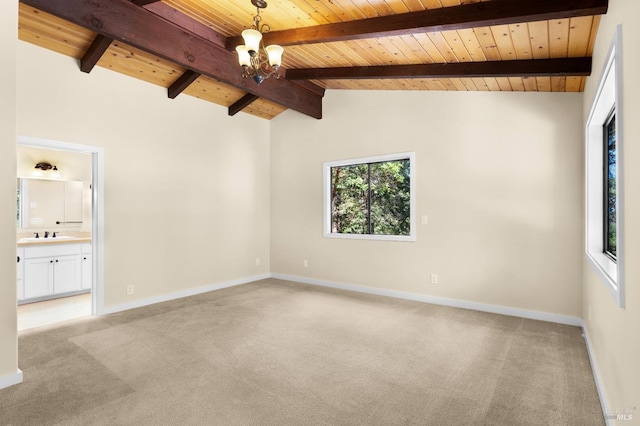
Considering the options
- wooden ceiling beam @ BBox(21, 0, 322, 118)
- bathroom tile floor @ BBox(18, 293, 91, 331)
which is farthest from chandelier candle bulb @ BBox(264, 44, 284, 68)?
bathroom tile floor @ BBox(18, 293, 91, 331)

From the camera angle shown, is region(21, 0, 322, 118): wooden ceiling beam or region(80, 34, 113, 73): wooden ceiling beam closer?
region(21, 0, 322, 118): wooden ceiling beam

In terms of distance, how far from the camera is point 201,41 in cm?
392

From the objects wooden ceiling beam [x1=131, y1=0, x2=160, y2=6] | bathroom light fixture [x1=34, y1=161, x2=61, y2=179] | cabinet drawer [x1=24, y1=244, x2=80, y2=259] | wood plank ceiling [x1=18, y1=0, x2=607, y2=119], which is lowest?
cabinet drawer [x1=24, y1=244, x2=80, y2=259]

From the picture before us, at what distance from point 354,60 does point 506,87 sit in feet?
5.92

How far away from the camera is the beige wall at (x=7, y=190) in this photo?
97.7 inches

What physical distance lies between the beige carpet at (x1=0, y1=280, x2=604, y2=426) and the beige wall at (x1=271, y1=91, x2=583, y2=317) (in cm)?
53

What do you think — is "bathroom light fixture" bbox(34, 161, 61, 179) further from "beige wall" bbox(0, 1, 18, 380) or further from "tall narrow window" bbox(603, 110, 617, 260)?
"tall narrow window" bbox(603, 110, 617, 260)

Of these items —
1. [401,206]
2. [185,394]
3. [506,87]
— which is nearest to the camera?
[185,394]

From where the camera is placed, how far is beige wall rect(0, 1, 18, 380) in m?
2.48

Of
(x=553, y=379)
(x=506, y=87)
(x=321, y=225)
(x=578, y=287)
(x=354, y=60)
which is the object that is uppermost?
(x=354, y=60)

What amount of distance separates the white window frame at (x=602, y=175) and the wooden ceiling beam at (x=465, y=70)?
0.53 metres

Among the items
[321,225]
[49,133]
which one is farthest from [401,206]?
[49,133]

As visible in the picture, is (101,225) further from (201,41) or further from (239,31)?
(239,31)

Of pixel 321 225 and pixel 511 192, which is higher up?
pixel 511 192
